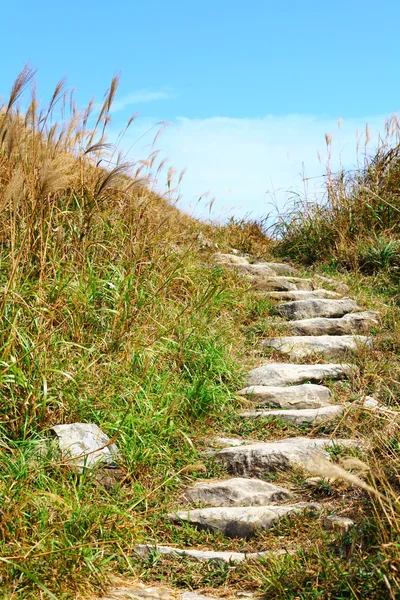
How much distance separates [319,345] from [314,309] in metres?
0.79

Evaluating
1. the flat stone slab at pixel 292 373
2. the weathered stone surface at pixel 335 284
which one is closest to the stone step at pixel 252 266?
the weathered stone surface at pixel 335 284

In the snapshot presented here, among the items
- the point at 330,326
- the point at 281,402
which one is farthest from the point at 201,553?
the point at 330,326

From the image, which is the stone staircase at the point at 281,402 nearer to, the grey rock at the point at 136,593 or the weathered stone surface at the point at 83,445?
the grey rock at the point at 136,593

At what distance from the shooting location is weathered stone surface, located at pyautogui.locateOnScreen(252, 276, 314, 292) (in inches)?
263

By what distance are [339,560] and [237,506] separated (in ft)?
2.71

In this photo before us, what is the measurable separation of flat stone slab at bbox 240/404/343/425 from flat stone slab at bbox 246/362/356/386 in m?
0.43

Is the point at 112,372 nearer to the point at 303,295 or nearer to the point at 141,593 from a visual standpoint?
the point at 141,593

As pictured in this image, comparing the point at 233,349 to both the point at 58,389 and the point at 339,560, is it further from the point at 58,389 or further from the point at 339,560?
the point at 339,560

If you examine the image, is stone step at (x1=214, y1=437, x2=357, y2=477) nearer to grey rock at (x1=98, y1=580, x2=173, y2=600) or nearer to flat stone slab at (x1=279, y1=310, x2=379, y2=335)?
grey rock at (x1=98, y1=580, x2=173, y2=600)

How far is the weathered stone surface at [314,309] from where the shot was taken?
615cm

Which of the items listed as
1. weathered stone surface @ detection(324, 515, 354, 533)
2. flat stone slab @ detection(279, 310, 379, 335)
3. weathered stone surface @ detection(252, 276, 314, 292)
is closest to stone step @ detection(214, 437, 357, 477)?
A: weathered stone surface @ detection(324, 515, 354, 533)

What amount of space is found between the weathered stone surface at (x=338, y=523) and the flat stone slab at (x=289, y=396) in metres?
1.47

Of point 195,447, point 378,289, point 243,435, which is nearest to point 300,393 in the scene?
point 243,435

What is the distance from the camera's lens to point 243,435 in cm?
418
